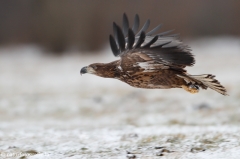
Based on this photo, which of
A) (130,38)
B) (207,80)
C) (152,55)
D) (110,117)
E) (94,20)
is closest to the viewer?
(130,38)

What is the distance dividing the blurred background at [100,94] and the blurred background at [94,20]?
0.07m

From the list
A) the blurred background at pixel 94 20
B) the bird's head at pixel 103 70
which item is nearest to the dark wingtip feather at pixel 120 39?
the bird's head at pixel 103 70

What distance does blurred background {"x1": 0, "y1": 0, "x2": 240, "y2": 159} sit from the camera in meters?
6.73

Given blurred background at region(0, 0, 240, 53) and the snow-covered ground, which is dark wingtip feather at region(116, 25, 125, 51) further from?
blurred background at region(0, 0, 240, 53)

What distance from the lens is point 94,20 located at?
29.5 metres

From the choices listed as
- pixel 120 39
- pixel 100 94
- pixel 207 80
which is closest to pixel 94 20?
pixel 100 94

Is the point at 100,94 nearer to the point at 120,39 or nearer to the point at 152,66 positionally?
the point at 152,66

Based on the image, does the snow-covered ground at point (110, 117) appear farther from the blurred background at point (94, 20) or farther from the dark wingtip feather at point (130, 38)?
the blurred background at point (94, 20)

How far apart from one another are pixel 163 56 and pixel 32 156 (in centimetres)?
229

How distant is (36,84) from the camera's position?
16109 mm

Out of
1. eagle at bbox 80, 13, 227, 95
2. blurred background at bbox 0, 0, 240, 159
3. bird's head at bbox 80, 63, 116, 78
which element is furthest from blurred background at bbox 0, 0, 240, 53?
eagle at bbox 80, 13, 227, 95

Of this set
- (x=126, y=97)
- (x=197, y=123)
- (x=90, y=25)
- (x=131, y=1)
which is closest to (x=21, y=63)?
(x=90, y=25)

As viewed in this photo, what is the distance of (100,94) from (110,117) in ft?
8.63

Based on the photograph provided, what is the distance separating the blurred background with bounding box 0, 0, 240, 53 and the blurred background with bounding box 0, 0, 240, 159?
2.7 inches
